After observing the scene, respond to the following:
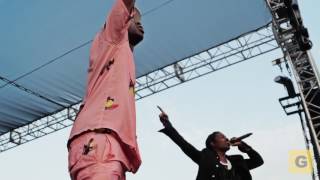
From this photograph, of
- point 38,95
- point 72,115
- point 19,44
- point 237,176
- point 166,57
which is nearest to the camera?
point 237,176

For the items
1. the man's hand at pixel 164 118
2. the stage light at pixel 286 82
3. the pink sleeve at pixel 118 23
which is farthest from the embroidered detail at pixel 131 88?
the stage light at pixel 286 82

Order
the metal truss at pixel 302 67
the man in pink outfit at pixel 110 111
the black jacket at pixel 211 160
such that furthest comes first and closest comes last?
the metal truss at pixel 302 67
the black jacket at pixel 211 160
the man in pink outfit at pixel 110 111

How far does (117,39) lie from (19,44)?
484 centimetres

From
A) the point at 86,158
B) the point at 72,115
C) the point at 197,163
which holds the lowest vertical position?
the point at 86,158

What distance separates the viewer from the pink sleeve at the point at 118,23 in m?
1.14

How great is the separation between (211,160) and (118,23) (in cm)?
110

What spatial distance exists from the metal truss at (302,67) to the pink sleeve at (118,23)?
16.1ft

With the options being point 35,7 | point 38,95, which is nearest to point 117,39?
point 35,7

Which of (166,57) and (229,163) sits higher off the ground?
(166,57)

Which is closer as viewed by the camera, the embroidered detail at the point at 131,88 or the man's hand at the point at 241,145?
the embroidered detail at the point at 131,88

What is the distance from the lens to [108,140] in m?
0.98

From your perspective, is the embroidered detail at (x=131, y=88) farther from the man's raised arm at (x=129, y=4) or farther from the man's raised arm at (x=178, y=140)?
the man's raised arm at (x=178, y=140)

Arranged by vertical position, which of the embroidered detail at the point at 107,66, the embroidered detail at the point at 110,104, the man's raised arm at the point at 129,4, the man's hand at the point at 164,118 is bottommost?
the embroidered detail at the point at 110,104

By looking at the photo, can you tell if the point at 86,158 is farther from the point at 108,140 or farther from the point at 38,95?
the point at 38,95
